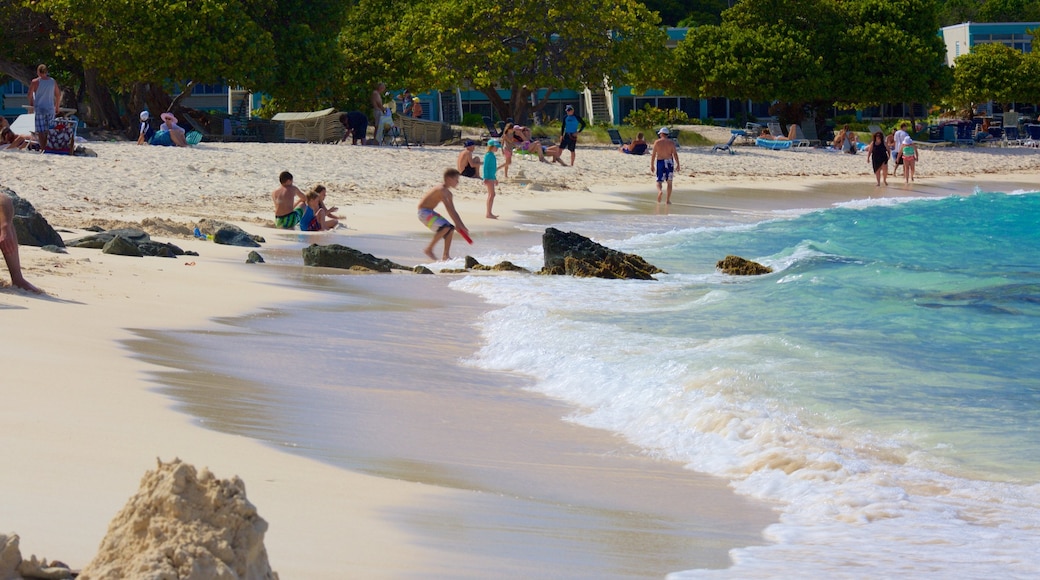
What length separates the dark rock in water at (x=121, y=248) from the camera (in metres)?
11.7

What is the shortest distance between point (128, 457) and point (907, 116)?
62505mm

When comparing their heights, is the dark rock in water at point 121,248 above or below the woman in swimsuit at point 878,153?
below

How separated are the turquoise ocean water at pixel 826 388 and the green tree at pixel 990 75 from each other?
134 ft

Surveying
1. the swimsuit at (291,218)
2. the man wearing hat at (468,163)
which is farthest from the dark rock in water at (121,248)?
the man wearing hat at (468,163)

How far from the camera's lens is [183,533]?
9.52 ft

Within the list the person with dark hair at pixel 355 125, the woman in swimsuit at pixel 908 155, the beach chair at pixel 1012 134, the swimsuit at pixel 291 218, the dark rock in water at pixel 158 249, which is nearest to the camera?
the dark rock in water at pixel 158 249

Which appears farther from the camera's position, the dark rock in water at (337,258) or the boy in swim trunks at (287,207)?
the boy in swim trunks at (287,207)

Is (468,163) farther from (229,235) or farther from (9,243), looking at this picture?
(9,243)

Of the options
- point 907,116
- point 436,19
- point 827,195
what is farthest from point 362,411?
point 907,116

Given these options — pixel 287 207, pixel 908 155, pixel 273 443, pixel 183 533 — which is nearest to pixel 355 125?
pixel 908 155

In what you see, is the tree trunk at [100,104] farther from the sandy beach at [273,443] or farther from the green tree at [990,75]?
the green tree at [990,75]

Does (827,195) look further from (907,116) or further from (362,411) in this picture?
(907,116)

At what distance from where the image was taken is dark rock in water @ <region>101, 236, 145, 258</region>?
1171cm

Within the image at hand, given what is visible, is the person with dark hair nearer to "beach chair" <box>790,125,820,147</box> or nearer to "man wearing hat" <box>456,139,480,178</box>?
"man wearing hat" <box>456,139,480,178</box>
